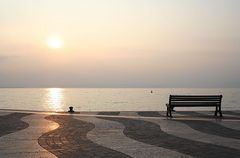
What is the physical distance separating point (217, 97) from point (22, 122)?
8.54 metres

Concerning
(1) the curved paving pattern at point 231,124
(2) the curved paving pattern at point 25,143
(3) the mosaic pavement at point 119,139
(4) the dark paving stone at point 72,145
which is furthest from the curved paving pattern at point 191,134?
(2) the curved paving pattern at point 25,143

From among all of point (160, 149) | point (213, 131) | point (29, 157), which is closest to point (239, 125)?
point (213, 131)

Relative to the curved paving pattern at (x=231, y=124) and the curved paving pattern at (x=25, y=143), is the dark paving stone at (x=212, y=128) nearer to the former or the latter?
the curved paving pattern at (x=231, y=124)

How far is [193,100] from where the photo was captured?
18.1 metres

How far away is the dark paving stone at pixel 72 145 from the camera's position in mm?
9172

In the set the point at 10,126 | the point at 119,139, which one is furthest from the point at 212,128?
the point at 10,126

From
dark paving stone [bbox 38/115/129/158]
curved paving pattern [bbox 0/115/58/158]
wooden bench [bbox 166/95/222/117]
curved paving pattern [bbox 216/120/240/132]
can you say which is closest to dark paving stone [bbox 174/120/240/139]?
curved paving pattern [bbox 216/120/240/132]

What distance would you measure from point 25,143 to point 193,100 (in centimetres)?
944

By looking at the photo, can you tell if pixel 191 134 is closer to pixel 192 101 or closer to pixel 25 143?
pixel 25 143

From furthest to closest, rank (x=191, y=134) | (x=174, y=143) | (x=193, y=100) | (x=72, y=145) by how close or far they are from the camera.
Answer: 1. (x=193, y=100)
2. (x=191, y=134)
3. (x=174, y=143)
4. (x=72, y=145)

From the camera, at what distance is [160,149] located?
32.6 ft

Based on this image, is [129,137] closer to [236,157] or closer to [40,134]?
[40,134]

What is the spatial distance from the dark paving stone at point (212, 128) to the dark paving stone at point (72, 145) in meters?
3.89

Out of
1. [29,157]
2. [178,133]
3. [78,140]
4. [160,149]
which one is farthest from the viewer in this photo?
[178,133]
